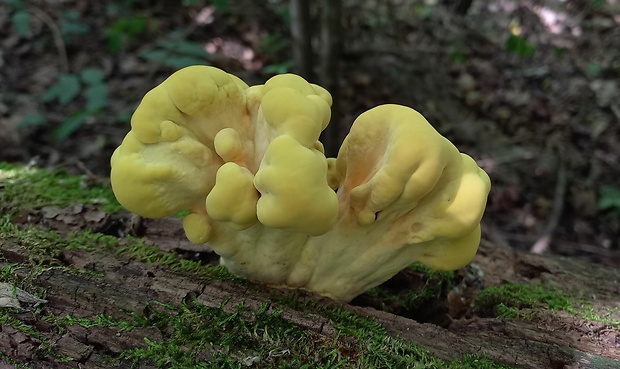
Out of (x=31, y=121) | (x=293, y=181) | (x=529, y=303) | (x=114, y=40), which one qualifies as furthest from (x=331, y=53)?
(x=293, y=181)

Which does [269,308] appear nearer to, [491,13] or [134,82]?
[134,82]

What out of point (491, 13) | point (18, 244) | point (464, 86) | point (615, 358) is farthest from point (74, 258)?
point (491, 13)

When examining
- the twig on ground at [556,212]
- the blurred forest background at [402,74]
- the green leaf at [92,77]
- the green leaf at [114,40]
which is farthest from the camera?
the green leaf at [114,40]

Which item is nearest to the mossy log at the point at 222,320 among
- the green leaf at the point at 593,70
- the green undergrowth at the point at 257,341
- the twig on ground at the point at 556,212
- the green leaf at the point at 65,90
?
the green undergrowth at the point at 257,341

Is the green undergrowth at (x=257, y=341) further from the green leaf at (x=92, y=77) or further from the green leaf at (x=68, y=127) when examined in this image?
the green leaf at (x=92, y=77)

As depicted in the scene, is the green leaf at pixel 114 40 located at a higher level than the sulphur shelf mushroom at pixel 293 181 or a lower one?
lower

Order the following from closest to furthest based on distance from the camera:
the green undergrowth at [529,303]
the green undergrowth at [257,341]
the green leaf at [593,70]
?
1. the green undergrowth at [257,341]
2. the green undergrowth at [529,303]
3. the green leaf at [593,70]

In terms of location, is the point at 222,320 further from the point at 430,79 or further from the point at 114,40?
the point at 430,79
